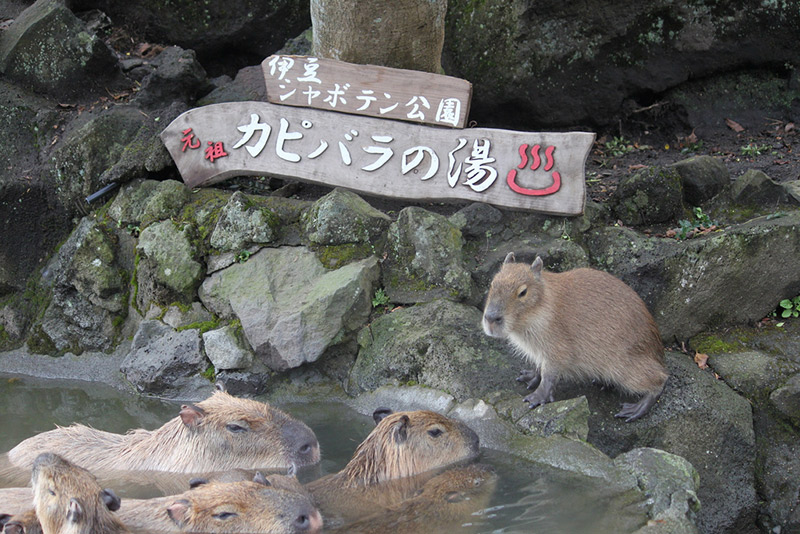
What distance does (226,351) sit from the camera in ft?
21.3

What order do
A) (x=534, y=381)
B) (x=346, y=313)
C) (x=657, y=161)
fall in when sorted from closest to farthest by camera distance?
(x=534, y=381) → (x=346, y=313) → (x=657, y=161)

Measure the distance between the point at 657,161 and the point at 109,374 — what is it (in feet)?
21.7

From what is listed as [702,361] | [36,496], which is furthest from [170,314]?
[702,361]

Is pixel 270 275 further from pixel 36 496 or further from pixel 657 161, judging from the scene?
pixel 657 161

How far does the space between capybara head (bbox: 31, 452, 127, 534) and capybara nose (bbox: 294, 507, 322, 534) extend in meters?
0.95

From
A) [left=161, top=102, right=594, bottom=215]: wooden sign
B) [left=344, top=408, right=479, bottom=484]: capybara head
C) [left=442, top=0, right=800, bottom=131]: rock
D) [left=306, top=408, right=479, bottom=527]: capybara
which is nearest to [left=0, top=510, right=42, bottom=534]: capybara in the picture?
[left=306, top=408, right=479, bottom=527]: capybara

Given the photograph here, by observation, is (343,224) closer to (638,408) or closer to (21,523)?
(638,408)

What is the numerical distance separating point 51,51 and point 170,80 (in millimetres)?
1690

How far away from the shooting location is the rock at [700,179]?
7.19m

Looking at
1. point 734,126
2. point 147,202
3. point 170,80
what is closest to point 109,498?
point 147,202

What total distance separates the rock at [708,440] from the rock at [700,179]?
2.57 m

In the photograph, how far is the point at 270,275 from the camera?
22.4 feet

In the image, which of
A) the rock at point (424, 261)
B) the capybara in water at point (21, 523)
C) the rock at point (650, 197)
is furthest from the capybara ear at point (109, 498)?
the rock at point (650, 197)

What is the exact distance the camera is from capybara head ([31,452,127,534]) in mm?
3769
